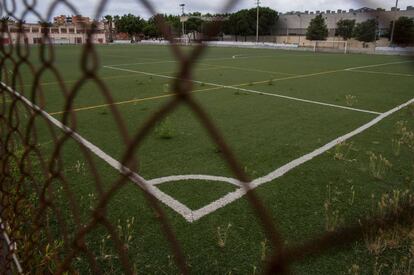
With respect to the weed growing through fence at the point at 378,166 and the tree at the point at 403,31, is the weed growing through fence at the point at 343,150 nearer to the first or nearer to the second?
the weed growing through fence at the point at 378,166

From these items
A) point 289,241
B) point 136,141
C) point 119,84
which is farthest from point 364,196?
point 119,84

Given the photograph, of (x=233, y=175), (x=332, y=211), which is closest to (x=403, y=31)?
(x=233, y=175)

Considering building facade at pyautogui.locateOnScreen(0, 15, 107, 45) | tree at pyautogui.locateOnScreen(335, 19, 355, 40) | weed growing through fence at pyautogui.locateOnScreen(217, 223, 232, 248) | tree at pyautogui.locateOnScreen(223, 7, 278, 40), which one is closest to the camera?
tree at pyautogui.locateOnScreen(223, 7, 278, 40)

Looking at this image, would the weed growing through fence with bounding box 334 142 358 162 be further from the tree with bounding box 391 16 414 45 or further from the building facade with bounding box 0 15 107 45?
the tree with bounding box 391 16 414 45

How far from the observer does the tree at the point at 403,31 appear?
0.55 m

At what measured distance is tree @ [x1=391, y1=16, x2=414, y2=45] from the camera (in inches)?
21.5

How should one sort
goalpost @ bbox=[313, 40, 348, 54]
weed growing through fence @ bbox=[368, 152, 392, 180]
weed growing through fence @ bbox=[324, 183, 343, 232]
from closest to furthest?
weed growing through fence @ bbox=[324, 183, 343, 232] < weed growing through fence @ bbox=[368, 152, 392, 180] < goalpost @ bbox=[313, 40, 348, 54]

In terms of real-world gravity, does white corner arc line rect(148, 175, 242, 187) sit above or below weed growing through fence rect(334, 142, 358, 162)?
below

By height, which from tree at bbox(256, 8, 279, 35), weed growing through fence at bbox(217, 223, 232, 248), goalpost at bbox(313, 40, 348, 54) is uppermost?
tree at bbox(256, 8, 279, 35)

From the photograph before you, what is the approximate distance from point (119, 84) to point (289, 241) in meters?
9.57

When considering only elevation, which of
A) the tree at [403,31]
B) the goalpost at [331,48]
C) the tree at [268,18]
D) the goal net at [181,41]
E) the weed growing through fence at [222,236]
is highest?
the tree at [268,18]

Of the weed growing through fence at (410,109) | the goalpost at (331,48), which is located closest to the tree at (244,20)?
the weed growing through fence at (410,109)

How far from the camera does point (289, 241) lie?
2887 mm

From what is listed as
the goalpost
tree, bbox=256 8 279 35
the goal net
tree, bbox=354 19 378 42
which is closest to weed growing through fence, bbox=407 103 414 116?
tree, bbox=256 8 279 35
